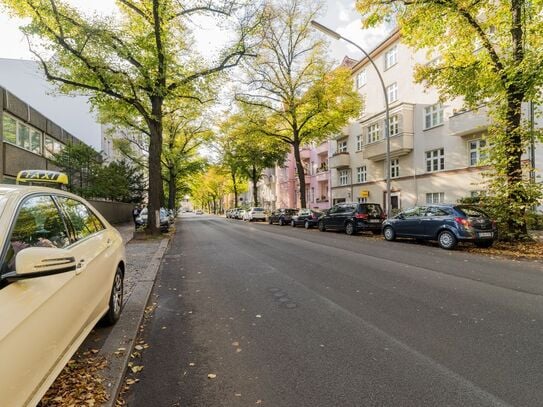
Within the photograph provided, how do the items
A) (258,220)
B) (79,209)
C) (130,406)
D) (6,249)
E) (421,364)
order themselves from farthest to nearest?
(258,220), (79,209), (421,364), (130,406), (6,249)

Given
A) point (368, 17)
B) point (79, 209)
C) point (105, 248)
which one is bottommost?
point (105, 248)

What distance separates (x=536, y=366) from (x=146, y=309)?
484 centimetres

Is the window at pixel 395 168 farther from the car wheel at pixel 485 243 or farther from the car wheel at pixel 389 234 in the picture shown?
the car wheel at pixel 485 243

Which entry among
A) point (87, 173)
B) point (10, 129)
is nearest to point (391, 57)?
point (87, 173)

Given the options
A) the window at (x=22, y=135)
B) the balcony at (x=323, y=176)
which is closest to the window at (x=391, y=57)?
the balcony at (x=323, y=176)

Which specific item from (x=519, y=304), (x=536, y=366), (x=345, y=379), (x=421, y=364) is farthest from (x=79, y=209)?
(x=519, y=304)

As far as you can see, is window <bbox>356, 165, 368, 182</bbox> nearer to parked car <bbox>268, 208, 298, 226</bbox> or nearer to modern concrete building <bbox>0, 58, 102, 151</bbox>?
parked car <bbox>268, 208, 298, 226</bbox>

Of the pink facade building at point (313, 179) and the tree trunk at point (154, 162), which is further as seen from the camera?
the pink facade building at point (313, 179)

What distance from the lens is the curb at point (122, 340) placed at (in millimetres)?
3009

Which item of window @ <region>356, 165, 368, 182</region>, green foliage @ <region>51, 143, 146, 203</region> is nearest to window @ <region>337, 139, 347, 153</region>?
window @ <region>356, 165, 368, 182</region>

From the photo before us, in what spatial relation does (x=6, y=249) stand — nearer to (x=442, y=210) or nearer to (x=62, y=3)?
(x=442, y=210)

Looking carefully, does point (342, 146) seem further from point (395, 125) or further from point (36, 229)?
point (36, 229)

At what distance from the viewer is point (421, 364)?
334 cm

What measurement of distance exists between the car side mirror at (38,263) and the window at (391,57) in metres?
29.3
